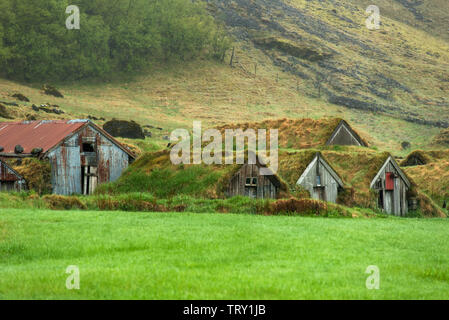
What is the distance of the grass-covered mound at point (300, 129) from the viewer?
56062 mm

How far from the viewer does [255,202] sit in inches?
1426

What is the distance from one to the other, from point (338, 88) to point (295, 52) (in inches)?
907

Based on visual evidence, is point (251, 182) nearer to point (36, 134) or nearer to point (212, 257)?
point (212, 257)

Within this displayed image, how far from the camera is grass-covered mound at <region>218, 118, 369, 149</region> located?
56062 millimetres

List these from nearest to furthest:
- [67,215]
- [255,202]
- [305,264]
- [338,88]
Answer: [305,264]
[67,215]
[255,202]
[338,88]

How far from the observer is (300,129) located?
58281 mm

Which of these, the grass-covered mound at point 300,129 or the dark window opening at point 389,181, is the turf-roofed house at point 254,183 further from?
the grass-covered mound at point 300,129

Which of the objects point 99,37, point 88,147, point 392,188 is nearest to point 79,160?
point 88,147

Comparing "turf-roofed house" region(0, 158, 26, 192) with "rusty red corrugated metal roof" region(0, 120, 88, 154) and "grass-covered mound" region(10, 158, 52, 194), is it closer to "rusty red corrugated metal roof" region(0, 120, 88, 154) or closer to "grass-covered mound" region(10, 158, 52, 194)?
"grass-covered mound" region(10, 158, 52, 194)

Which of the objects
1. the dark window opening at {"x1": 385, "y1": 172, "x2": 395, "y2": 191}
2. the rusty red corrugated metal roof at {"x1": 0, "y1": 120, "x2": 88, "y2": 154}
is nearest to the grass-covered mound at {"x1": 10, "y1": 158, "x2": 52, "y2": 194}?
the rusty red corrugated metal roof at {"x1": 0, "y1": 120, "x2": 88, "y2": 154}

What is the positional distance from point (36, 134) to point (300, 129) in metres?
22.7
